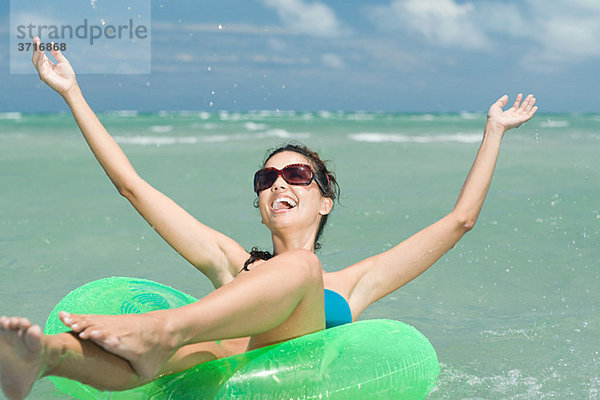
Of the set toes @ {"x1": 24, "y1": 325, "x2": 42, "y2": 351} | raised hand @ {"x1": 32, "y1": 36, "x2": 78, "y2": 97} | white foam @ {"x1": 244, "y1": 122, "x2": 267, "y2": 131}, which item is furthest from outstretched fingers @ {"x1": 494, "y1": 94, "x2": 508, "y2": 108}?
white foam @ {"x1": 244, "y1": 122, "x2": 267, "y2": 131}

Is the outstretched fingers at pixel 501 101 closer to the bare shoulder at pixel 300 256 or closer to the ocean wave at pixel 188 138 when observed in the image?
the bare shoulder at pixel 300 256

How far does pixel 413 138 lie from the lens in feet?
54.9

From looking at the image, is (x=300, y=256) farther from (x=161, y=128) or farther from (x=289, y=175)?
(x=161, y=128)

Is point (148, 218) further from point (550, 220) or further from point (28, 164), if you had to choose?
point (28, 164)

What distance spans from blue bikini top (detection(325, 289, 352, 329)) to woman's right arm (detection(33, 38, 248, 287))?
0.40 meters

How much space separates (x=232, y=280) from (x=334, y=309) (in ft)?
1.20

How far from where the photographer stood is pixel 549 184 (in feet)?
28.2

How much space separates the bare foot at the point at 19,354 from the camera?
1616mm

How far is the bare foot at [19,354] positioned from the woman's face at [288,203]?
113 cm

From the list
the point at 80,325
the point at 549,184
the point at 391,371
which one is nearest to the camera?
the point at 80,325

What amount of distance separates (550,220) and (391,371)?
4.51m

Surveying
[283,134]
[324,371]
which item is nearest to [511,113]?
[324,371]

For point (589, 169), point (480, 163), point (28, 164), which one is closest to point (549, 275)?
point (480, 163)

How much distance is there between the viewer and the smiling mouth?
8.82 feet
